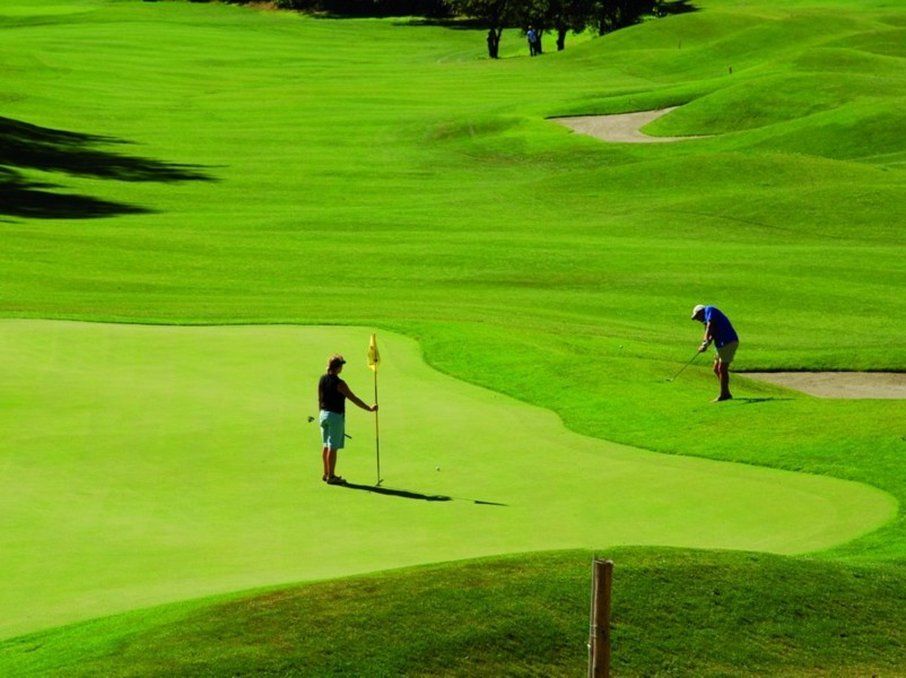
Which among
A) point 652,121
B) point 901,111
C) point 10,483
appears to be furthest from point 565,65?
point 10,483

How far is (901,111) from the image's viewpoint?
230ft

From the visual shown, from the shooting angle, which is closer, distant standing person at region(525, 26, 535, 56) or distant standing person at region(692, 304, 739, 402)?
distant standing person at region(692, 304, 739, 402)

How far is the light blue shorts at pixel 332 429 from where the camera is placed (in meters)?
21.0

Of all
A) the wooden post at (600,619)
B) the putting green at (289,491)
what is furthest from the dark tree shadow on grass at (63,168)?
the wooden post at (600,619)

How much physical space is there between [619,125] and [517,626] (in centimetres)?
6763

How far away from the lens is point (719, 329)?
1067 inches

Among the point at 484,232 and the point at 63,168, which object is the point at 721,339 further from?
the point at 63,168

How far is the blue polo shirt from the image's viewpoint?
88.6 feet

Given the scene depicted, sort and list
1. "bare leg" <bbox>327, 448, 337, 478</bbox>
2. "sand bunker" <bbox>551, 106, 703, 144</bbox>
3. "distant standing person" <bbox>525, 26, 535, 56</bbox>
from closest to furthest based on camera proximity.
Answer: "bare leg" <bbox>327, 448, 337, 478</bbox> < "sand bunker" <bbox>551, 106, 703, 144</bbox> < "distant standing person" <bbox>525, 26, 535, 56</bbox>

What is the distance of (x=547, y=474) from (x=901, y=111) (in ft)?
175

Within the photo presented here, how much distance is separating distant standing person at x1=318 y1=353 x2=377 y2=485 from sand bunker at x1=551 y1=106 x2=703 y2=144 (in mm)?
54792

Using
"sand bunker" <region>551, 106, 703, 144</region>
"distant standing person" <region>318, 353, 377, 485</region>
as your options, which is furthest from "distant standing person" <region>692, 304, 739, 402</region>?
"sand bunker" <region>551, 106, 703, 144</region>

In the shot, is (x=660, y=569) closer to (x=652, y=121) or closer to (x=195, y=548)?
(x=195, y=548)

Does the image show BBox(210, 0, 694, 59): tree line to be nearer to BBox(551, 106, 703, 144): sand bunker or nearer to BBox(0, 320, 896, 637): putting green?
BBox(551, 106, 703, 144): sand bunker
